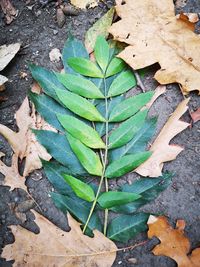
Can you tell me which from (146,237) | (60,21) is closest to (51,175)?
(146,237)

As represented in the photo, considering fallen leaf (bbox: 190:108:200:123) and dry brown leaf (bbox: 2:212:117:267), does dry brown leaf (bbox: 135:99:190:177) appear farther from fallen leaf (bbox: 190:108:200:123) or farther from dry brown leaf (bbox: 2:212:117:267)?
dry brown leaf (bbox: 2:212:117:267)

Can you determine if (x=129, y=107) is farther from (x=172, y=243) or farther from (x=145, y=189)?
(x=172, y=243)

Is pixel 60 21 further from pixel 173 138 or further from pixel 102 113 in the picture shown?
pixel 173 138

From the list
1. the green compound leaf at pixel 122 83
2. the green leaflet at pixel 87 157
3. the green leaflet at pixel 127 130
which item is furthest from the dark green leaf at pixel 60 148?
the green compound leaf at pixel 122 83

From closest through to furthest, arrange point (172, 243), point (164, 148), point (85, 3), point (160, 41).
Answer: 1. point (172, 243)
2. point (164, 148)
3. point (160, 41)
4. point (85, 3)

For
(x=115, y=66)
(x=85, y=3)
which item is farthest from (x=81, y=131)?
(x=85, y=3)

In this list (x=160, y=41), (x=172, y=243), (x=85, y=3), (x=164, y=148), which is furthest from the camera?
(x=85, y=3)
